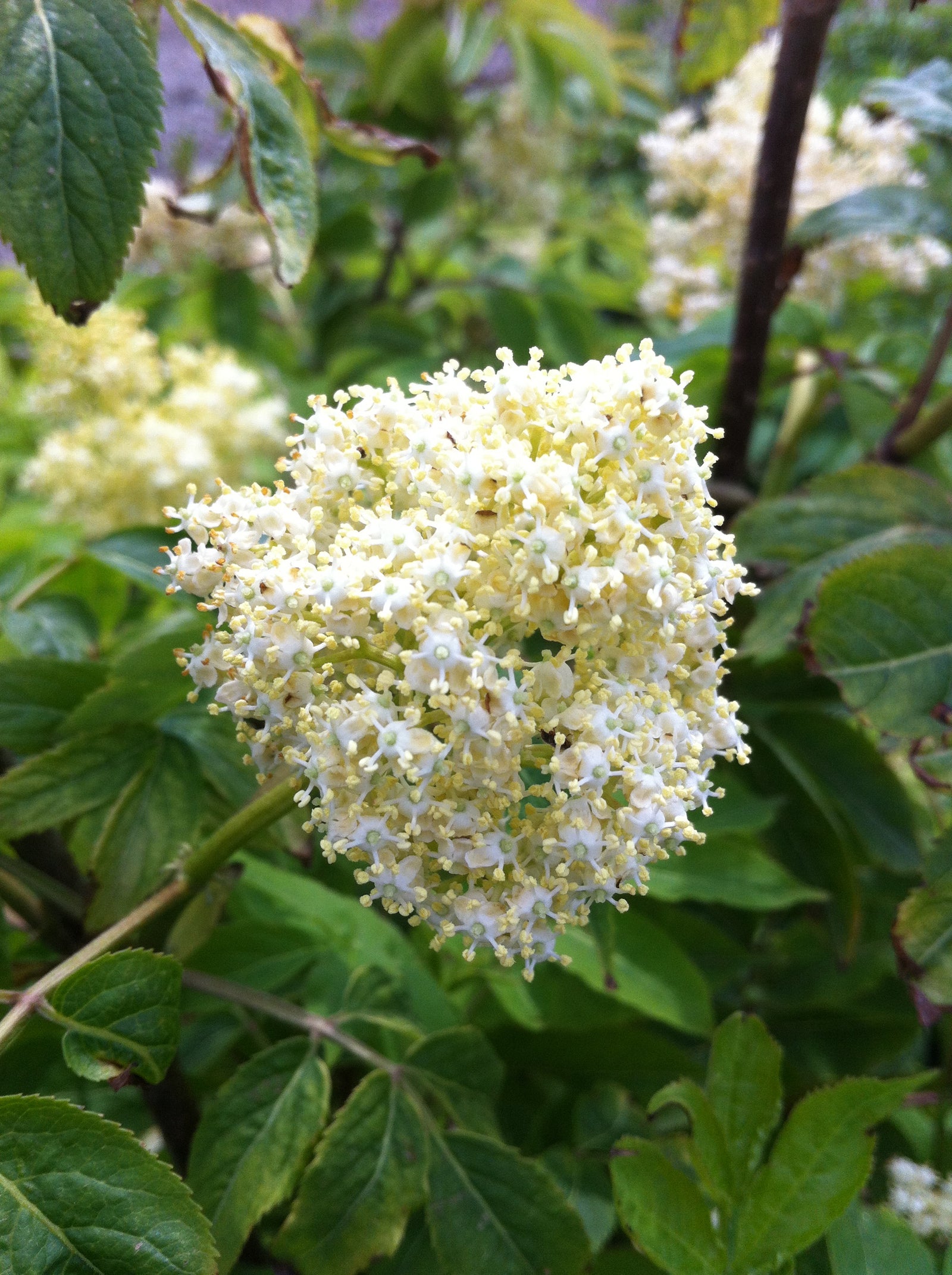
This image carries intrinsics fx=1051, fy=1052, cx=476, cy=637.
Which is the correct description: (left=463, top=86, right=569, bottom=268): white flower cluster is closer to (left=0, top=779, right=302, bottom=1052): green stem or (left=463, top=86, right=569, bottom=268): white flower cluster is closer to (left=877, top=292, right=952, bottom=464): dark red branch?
(left=877, top=292, right=952, bottom=464): dark red branch

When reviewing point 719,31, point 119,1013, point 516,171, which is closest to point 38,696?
point 119,1013

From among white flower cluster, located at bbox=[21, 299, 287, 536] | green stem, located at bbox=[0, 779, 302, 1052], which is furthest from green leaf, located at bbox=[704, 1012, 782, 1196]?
white flower cluster, located at bbox=[21, 299, 287, 536]

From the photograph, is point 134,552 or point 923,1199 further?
point 134,552

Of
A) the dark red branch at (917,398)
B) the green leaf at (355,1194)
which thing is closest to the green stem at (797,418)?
the dark red branch at (917,398)

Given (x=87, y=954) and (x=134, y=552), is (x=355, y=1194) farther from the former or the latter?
(x=134, y=552)

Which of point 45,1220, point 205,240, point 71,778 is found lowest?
point 45,1220

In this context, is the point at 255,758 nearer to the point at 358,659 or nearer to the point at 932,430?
the point at 358,659
